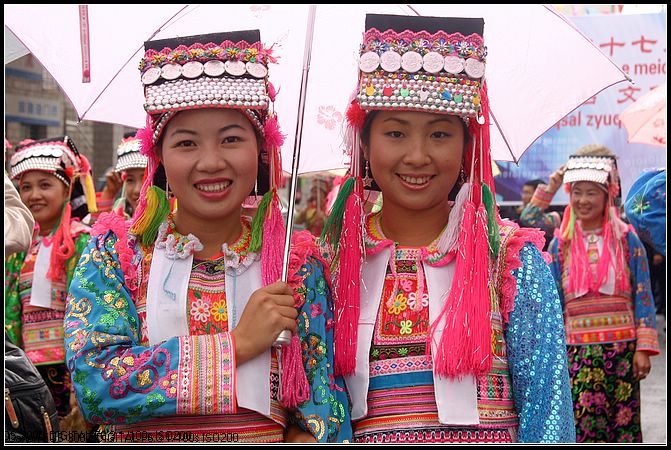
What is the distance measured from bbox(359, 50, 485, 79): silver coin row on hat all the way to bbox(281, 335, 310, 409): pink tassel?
94 centimetres

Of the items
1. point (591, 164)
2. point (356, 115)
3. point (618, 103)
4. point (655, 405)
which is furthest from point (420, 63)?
point (655, 405)

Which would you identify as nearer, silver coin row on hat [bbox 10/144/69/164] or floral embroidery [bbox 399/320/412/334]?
floral embroidery [bbox 399/320/412/334]

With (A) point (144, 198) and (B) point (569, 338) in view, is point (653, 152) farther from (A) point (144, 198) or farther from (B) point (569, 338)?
(A) point (144, 198)

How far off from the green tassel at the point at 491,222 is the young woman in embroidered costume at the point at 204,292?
58 centimetres

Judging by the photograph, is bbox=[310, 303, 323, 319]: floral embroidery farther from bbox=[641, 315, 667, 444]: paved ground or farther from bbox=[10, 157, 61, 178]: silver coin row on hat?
bbox=[641, 315, 667, 444]: paved ground

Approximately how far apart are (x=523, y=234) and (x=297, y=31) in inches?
43.9

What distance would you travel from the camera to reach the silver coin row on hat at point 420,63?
2926 mm

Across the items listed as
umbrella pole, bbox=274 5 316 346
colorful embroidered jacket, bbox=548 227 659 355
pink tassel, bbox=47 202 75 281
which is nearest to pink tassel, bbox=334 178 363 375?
umbrella pole, bbox=274 5 316 346

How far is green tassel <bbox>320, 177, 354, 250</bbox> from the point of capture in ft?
10.3

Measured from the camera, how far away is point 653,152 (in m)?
6.89

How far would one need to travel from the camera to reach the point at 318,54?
332cm

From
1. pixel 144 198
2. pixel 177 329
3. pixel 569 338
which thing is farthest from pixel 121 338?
pixel 569 338

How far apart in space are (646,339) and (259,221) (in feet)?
14.0

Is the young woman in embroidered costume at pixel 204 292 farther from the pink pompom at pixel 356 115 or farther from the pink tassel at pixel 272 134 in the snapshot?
the pink pompom at pixel 356 115
